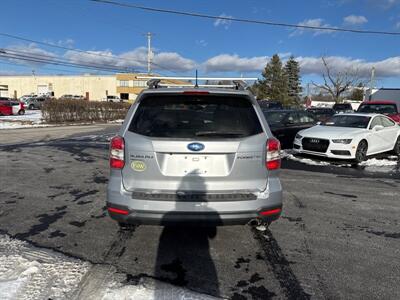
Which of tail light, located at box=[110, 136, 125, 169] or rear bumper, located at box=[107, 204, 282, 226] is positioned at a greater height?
tail light, located at box=[110, 136, 125, 169]

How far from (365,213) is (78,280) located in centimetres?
438

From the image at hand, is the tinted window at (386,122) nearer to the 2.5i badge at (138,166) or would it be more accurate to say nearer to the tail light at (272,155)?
the tail light at (272,155)

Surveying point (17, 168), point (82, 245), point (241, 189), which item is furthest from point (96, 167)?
point (241, 189)

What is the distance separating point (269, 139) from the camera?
3807 millimetres

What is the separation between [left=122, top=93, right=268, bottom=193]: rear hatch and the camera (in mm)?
3596

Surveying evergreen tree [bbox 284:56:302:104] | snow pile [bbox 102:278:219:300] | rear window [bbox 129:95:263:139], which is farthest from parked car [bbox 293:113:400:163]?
evergreen tree [bbox 284:56:302:104]

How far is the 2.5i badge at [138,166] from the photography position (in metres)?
3.64

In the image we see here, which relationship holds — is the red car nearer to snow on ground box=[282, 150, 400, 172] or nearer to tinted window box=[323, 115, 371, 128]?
snow on ground box=[282, 150, 400, 172]

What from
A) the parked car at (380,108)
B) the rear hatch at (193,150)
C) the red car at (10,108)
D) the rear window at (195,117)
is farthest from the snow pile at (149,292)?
the red car at (10,108)

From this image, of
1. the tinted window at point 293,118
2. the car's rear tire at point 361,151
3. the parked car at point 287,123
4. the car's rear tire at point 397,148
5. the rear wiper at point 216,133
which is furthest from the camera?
the tinted window at point 293,118

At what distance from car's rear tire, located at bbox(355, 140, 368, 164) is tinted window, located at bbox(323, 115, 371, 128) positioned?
0.83 metres

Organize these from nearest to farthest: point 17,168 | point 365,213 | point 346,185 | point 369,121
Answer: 1. point 365,213
2. point 346,185
3. point 17,168
4. point 369,121

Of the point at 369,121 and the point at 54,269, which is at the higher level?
the point at 369,121

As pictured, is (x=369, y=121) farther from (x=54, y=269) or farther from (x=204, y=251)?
(x=54, y=269)
